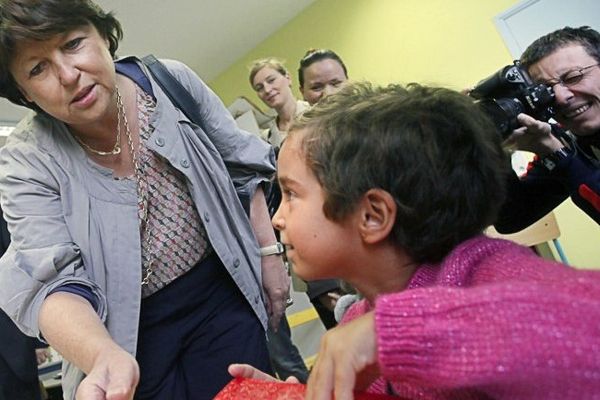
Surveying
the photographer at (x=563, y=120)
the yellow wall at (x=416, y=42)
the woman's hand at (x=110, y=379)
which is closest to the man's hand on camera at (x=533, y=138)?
the photographer at (x=563, y=120)

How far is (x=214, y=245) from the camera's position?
0.96 meters

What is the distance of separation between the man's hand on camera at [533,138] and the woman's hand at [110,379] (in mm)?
811

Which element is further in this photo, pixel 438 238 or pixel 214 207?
pixel 214 207

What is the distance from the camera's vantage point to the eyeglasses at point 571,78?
1.17 m

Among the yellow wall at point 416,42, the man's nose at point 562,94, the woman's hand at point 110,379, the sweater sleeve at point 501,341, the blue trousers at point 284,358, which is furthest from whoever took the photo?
the yellow wall at point 416,42

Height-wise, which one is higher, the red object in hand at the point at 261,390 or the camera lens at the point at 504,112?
the red object in hand at the point at 261,390

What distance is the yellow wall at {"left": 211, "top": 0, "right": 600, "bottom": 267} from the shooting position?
272 cm

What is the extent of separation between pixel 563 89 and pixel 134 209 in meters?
1.01

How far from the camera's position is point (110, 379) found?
0.59m

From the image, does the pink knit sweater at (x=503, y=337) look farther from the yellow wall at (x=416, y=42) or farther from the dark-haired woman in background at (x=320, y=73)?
the yellow wall at (x=416, y=42)

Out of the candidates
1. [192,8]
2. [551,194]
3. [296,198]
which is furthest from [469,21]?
[296,198]

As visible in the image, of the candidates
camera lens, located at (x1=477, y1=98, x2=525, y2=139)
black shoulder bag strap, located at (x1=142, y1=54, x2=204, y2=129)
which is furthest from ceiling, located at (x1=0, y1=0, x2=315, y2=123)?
camera lens, located at (x1=477, y1=98, x2=525, y2=139)

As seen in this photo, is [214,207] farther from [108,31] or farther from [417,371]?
[417,371]

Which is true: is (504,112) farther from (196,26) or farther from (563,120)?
(196,26)
